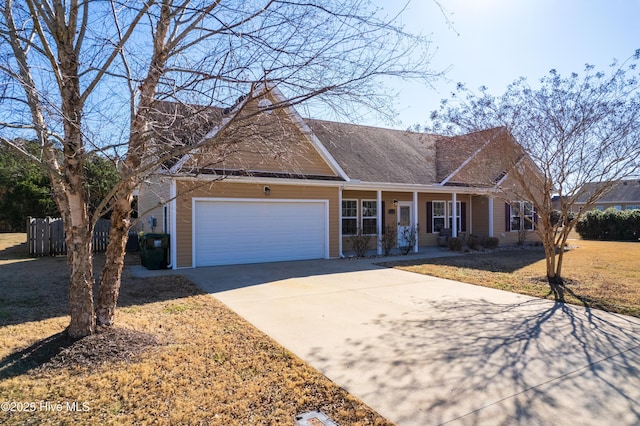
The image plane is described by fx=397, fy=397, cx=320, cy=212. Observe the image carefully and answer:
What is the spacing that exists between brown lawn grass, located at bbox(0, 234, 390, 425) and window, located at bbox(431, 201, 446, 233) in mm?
13671

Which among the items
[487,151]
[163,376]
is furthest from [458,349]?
→ [487,151]

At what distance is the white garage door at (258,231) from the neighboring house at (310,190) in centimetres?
3

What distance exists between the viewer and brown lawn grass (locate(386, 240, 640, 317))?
780 centimetres

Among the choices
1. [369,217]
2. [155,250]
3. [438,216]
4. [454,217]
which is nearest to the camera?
[155,250]

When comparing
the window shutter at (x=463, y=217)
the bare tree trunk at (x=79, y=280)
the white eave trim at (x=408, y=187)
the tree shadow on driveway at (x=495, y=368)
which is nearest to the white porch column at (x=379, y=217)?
the white eave trim at (x=408, y=187)

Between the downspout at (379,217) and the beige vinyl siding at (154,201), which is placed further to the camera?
the downspout at (379,217)

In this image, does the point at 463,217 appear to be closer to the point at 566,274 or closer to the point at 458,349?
the point at 566,274

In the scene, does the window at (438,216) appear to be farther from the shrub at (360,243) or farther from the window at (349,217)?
the shrub at (360,243)

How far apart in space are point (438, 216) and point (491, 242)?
254 cm

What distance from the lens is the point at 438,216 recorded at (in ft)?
60.8

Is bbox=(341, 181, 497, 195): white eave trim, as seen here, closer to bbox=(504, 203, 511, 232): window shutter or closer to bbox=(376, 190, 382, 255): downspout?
bbox=(376, 190, 382, 255): downspout

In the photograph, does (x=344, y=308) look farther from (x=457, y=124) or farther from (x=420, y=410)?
(x=457, y=124)

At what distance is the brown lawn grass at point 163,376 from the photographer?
3361 mm

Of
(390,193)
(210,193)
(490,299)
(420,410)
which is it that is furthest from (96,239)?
(420,410)
